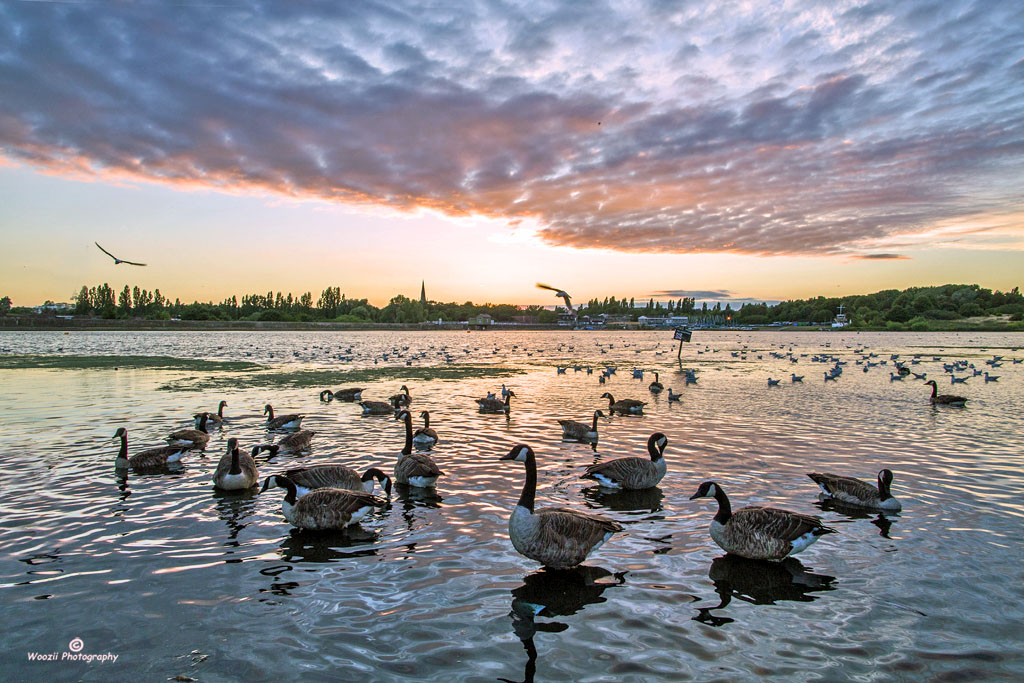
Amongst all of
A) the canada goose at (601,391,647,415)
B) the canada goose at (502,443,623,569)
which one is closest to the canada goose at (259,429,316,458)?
the canada goose at (502,443,623,569)

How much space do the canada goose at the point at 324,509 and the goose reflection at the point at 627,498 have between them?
210 inches

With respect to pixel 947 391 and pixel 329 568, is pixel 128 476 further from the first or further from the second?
pixel 947 391

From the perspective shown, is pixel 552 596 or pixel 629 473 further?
pixel 629 473

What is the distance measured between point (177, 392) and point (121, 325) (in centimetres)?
17679

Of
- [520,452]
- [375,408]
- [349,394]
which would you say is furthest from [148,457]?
[349,394]

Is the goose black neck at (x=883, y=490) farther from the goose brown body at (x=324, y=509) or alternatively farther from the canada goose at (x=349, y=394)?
the canada goose at (x=349, y=394)

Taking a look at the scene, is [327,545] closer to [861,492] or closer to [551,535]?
[551,535]

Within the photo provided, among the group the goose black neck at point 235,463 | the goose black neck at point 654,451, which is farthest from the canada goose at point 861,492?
the goose black neck at point 235,463

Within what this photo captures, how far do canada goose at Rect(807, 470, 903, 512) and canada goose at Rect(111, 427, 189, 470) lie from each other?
1660 centimetres

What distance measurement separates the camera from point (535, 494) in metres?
11.7

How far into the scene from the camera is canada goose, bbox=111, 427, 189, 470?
45.8ft

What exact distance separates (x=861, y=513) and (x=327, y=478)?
38.1ft

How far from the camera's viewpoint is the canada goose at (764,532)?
886 centimetres

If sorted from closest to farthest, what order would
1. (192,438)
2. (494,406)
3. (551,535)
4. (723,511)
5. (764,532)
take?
1. (551,535)
2. (764,532)
3. (723,511)
4. (192,438)
5. (494,406)
